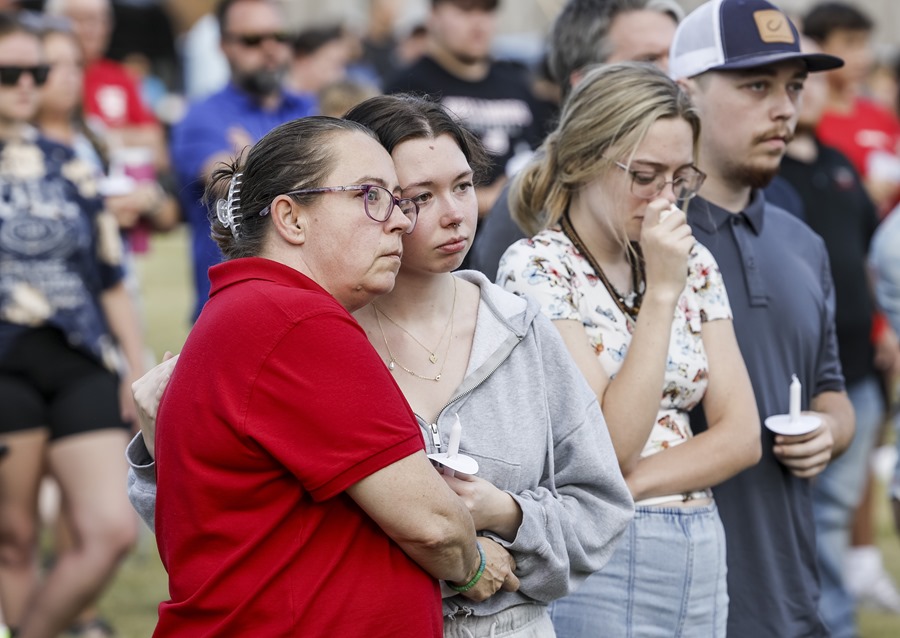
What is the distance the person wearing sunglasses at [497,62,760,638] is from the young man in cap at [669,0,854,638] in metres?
0.20

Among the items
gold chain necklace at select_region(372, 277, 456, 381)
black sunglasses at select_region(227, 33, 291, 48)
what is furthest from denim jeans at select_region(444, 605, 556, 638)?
black sunglasses at select_region(227, 33, 291, 48)

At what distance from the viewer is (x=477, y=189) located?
5641 mm

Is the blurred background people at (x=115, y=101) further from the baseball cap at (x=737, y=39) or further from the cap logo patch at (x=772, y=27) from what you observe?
the cap logo patch at (x=772, y=27)

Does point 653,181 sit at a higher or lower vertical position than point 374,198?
lower

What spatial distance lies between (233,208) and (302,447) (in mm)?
517

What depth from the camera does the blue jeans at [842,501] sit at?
549 centimetres

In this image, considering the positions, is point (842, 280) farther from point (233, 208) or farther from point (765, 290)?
point (233, 208)

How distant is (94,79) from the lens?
8422 mm

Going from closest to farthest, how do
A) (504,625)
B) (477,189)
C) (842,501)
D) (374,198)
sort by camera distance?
(374,198) → (504,625) → (477,189) → (842,501)

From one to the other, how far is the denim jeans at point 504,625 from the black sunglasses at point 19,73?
333 centimetres

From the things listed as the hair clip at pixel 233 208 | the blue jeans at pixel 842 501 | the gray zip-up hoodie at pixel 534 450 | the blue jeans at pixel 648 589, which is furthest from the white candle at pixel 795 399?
the blue jeans at pixel 842 501

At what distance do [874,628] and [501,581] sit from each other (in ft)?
13.7

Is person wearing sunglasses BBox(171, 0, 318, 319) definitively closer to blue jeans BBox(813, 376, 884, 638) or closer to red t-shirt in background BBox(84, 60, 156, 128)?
red t-shirt in background BBox(84, 60, 156, 128)

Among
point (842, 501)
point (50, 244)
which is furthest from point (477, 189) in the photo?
point (842, 501)
